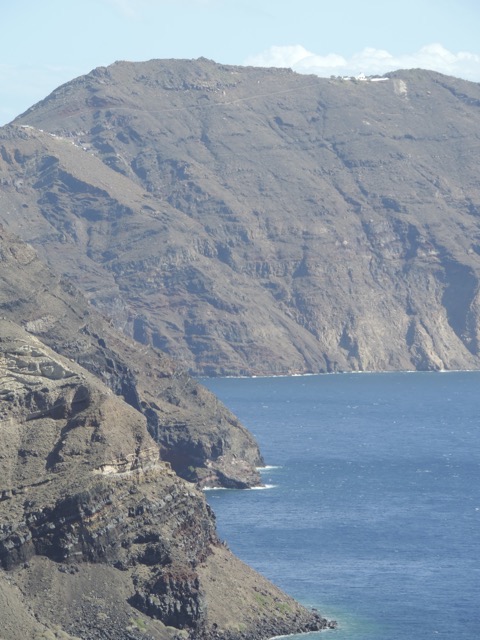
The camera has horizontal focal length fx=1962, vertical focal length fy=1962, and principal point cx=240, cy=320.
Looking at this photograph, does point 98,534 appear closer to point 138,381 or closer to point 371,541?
point 371,541

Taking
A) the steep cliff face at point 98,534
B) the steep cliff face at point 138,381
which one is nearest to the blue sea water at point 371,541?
the steep cliff face at point 138,381

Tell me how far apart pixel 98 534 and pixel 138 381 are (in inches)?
3159

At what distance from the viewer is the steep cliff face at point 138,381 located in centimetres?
17388

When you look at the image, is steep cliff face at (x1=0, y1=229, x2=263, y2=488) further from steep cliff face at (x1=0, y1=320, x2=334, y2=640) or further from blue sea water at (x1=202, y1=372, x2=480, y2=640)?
steep cliff face at (x1=0, y1=320, x2=334, y2=640)

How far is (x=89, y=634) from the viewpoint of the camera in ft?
336

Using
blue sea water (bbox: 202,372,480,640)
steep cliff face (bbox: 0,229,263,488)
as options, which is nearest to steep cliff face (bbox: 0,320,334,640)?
blue sea water (bbox: 202,372,480,640)

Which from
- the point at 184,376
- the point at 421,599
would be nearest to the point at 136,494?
the point at 421,599

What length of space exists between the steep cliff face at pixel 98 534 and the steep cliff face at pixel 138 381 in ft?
173

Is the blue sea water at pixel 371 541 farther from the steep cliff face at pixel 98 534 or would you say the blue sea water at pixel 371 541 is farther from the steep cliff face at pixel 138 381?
the steep cliff face at pixel 98 534

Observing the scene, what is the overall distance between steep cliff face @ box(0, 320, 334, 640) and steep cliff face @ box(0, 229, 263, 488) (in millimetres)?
52771

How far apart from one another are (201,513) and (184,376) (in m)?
79.8

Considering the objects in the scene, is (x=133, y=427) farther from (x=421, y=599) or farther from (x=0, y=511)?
(x=421, y=599)

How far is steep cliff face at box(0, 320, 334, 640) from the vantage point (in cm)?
10456

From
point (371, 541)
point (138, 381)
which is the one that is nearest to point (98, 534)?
point (371, 541)
